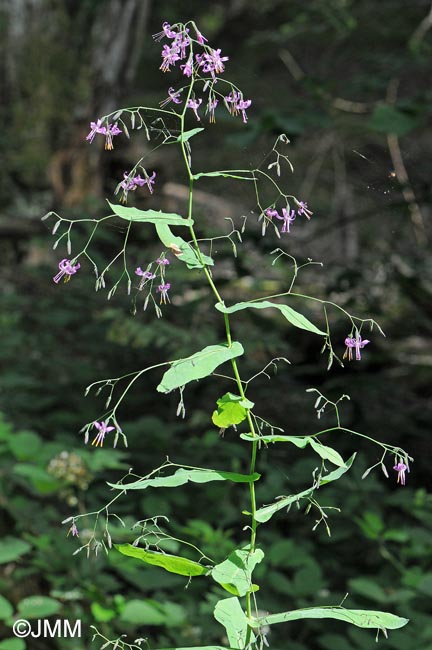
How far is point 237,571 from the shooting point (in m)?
0.97

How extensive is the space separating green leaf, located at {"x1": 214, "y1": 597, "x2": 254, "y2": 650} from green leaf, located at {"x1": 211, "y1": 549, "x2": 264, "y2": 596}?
24 millimetres

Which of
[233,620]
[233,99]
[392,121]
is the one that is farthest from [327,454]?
[392,121]

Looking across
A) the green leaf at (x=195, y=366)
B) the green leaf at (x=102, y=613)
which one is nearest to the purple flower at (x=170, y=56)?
the green leaf at (x=195, y=366)

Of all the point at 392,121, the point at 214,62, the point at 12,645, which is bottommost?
the point at 12,645

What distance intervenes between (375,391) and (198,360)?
2.42m

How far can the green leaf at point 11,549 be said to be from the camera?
72.8 inches

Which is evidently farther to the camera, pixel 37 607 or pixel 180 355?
pixel 180 355

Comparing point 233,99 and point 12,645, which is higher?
point 233,99

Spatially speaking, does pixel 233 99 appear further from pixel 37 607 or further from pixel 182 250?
pixel 37 607

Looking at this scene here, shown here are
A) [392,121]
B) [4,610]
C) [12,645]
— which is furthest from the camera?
[392,121]

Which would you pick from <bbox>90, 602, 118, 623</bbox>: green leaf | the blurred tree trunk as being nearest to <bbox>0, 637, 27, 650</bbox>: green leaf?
<bbox>90, 602, 118, 623</bbox>: green leaf

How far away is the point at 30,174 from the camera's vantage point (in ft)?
19.4

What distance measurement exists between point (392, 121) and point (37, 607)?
6.18 ft

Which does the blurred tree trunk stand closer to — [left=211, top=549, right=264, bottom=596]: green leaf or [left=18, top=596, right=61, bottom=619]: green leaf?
[left=18, top=596, right=61, bottom=619]: green leaf
